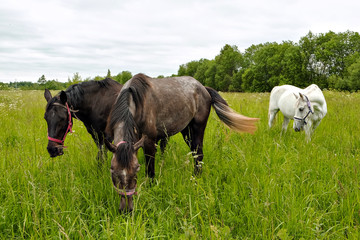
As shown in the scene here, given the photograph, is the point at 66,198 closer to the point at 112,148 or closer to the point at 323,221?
the point at 112,148

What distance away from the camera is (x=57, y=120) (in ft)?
11.0

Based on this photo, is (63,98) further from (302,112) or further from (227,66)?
(227,66)

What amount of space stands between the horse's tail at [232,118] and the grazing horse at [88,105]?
6.46 feet

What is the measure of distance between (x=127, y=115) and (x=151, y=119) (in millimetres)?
570

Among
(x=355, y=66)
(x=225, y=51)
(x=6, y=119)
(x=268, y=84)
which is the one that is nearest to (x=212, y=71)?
(x=225, y=51)

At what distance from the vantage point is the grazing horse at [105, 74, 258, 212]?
2227mm

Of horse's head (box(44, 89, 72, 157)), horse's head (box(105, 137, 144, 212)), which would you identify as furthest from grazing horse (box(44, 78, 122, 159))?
horse's head (box(105, 137, 144, 212))

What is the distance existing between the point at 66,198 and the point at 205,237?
5.39ft

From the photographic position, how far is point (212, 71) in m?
71.1

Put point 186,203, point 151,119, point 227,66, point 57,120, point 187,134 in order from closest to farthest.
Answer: point 186,203
point 151,119
point 57,120
point 187,134
point 227,66

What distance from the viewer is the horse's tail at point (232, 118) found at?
171 inches

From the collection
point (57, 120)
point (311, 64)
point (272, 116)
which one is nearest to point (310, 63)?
point (311, 64)

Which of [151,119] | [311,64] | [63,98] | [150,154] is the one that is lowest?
[150,154]

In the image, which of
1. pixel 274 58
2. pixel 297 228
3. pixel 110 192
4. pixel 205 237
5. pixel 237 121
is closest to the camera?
pixel 205 237
